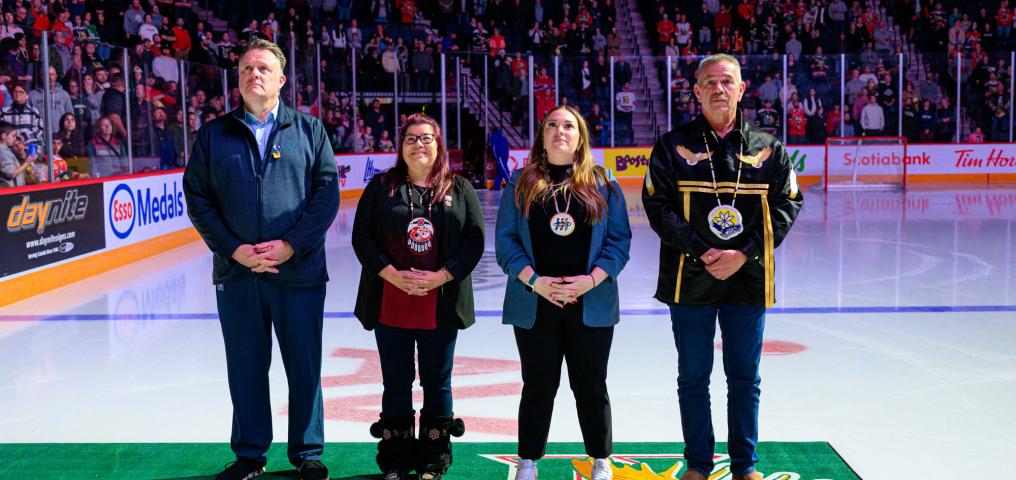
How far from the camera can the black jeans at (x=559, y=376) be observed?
370cm

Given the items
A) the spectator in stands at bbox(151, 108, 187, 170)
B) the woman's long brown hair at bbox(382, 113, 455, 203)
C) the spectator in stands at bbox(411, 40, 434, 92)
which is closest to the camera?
the woman's long brown hair at bbox(382, 113, 455, 203)

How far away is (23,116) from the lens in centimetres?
859

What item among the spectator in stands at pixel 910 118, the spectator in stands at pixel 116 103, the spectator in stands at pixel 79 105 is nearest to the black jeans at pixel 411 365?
the spectator in stands at pixel 79 105

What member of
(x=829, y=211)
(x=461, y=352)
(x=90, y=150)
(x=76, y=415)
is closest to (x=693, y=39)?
(x=829, y=211)

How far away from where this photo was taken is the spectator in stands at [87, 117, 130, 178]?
9.82m

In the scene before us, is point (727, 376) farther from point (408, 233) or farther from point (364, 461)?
point (364, 461)

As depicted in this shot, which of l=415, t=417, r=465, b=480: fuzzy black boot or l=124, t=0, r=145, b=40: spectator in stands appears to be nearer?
l=415, t=417, r=465, b=480: fuzzy black boot

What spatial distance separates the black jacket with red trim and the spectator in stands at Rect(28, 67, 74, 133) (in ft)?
22.8

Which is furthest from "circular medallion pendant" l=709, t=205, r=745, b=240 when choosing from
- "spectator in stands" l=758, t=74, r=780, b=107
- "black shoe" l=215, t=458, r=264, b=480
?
"spectator in stands" l=758, t=74, r=780, b=107

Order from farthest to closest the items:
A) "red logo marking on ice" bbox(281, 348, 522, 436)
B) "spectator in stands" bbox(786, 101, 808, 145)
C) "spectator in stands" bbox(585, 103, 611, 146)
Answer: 1. "spectator in stands" bbox(585, 103, 611, 146)
2. "spectator in stands" bbox(786, 101, 808, 145)
3. "red logo marking on ice" bbox(281, 348, 522, 436)

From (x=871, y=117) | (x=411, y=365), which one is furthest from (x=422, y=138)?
(x=871, y=117)

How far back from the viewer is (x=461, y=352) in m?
6.12

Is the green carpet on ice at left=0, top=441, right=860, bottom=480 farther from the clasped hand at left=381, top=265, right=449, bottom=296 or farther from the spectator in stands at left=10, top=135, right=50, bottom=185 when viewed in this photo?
the spectator in stands at left=10, top=135, right=50, bottom=185

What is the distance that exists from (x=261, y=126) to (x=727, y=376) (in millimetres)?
2020
